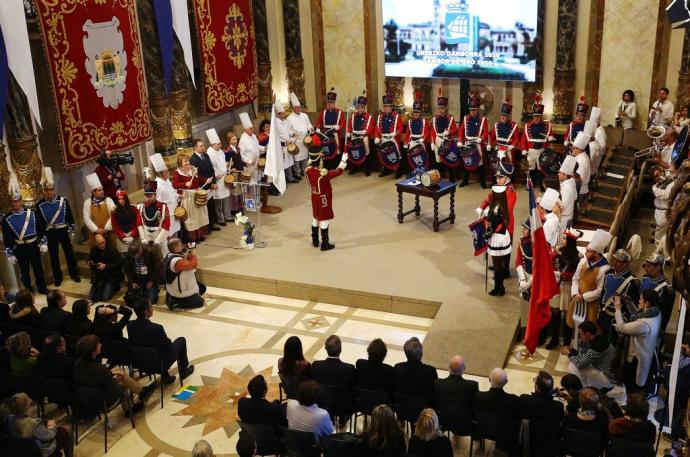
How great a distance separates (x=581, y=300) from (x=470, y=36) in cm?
814

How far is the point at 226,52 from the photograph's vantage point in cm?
1531

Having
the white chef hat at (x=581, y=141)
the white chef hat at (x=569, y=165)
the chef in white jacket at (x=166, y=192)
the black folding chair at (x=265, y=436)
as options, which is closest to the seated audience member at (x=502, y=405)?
the black folding chair at (x=265, y=436)

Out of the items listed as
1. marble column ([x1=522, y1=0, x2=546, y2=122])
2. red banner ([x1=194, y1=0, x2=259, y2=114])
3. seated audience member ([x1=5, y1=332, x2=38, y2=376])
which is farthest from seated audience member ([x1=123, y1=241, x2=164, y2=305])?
marble column ([x1=522, y1=0, x2=546, y2=122])

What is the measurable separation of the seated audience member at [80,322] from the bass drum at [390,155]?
26.7 ft

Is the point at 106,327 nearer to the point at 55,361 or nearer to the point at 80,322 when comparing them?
the point at 80,322

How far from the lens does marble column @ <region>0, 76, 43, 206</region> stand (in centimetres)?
1113

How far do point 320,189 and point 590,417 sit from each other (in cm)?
624

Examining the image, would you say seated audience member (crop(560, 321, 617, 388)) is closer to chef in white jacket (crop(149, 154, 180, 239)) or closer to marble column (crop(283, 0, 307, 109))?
chef in white jacket (crop(149, 154, 180, 239))

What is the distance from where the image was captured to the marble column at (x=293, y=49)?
16.8 metres

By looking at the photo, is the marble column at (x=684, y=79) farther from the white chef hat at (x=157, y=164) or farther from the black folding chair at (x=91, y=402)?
the black folding chair at (x=91, y=402)

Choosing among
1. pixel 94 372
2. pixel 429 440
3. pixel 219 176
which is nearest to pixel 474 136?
pixel 219 176

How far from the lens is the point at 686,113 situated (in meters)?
13.0

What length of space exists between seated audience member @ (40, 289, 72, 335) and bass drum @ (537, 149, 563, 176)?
844 cm

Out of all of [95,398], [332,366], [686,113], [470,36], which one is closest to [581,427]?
[332,366]
